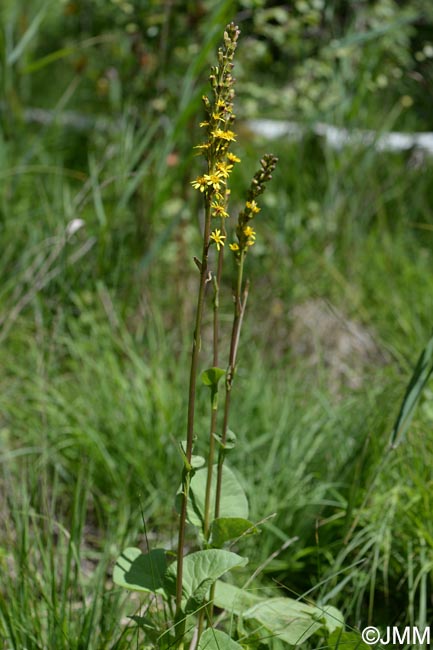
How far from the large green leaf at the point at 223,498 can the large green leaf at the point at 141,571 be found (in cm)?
8

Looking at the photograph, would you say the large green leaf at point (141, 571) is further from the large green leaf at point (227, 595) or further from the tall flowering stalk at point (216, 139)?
the tall flowering stalk at point (216, 139)

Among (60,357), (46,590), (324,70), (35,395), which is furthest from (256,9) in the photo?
(46,590)

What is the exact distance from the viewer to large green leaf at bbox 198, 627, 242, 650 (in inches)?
49.5

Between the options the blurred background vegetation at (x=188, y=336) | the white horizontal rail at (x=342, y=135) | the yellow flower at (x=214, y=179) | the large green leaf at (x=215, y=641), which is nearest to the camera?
the yellow flower at (x=214, y=179)

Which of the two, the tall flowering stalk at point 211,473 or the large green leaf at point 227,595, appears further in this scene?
the large green leaf at point 227,595

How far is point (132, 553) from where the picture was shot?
140 cm

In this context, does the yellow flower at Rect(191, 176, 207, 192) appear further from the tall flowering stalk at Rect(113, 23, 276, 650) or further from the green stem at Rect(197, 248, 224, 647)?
the green stem at Rect(197, 248, 224, 647)

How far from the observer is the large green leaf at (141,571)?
1.35 m

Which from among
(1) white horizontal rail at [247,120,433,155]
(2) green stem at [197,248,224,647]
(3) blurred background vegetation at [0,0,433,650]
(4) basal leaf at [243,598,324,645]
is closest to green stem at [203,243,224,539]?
(2) green stem at [197,248,224,647]

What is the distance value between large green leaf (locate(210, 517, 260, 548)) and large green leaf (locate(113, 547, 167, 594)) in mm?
95

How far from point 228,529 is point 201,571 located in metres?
0.08

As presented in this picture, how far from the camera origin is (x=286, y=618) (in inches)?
56.8

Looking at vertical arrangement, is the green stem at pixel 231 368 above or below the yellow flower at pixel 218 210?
below

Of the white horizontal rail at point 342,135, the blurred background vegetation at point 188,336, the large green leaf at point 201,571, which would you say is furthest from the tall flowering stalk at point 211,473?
the white horizontal rail at point 342,135
